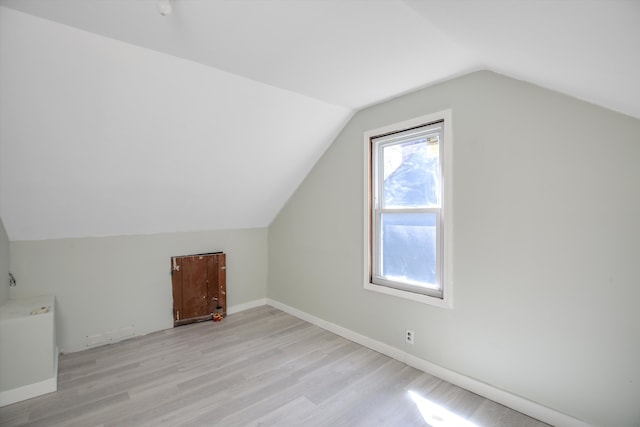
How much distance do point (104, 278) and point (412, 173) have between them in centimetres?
323

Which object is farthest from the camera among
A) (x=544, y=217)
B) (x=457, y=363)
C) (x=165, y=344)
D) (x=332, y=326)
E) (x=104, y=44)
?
(x=332, y=326)

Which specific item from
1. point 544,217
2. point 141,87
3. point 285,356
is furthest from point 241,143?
point 544,217

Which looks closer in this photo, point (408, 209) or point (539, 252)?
point (539, 252)

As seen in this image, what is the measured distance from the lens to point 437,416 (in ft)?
6.47

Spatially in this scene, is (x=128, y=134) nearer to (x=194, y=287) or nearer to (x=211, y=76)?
(x=211, y=76)

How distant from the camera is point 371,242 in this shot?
2.98m

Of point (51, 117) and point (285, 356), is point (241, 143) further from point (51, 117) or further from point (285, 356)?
point (285, 356)

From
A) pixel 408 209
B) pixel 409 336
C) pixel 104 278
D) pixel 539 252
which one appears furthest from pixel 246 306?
pixel 539 252

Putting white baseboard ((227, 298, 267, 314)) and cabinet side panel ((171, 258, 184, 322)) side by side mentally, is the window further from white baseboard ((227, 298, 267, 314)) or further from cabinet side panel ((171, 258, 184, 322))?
cabinet side panel ((171, 258, 184, 322))

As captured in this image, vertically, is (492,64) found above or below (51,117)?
above

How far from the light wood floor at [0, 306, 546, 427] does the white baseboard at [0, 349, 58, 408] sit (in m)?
0.06

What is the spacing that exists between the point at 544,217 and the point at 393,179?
1.26 metres

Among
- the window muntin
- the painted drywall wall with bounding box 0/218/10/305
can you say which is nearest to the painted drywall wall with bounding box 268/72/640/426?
the window muntin

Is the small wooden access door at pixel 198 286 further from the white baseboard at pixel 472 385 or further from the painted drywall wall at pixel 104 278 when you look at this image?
the white baseboard at pixel 472 385
